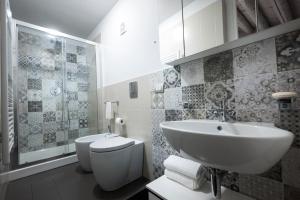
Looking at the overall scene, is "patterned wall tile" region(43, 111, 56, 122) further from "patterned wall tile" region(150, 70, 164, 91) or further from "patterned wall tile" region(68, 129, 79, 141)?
"patterned wall tile" region(150, 70, 164, 91)

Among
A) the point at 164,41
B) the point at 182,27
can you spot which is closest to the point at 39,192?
the point at 164,41

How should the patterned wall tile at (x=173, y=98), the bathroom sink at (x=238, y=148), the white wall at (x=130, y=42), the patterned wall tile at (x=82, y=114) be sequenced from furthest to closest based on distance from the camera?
the patterned wall tile at (x=82, y=114), the white wall at (x=130, y=42), the patterned wall tile at (x=173, y=98), the bathroom sink at (x=238, y=148)

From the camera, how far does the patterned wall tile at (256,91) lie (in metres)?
0.76

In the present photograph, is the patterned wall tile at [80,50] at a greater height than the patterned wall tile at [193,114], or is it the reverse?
the patterned wall tile at [80,50]

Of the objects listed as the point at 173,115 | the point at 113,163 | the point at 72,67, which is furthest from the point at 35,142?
the point at 173,115

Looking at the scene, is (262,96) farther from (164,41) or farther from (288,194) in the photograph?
(164,41)

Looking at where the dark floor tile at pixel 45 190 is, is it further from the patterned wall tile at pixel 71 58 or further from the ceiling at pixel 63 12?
the ceiling at pixel 63 12

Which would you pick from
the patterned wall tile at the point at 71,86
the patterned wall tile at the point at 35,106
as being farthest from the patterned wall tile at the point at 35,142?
the patterned wall tile at the point at 71,86

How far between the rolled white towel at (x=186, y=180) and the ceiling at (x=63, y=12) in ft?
7.53

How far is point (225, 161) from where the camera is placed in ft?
1.85

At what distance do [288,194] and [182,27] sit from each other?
1.18 metres

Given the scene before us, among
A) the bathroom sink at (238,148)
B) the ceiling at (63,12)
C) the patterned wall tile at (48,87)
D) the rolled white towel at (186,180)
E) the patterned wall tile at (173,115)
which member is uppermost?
the ceiling at (63,12)

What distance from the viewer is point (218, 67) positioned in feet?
3.17

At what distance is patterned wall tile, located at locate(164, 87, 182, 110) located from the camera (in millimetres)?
1210
